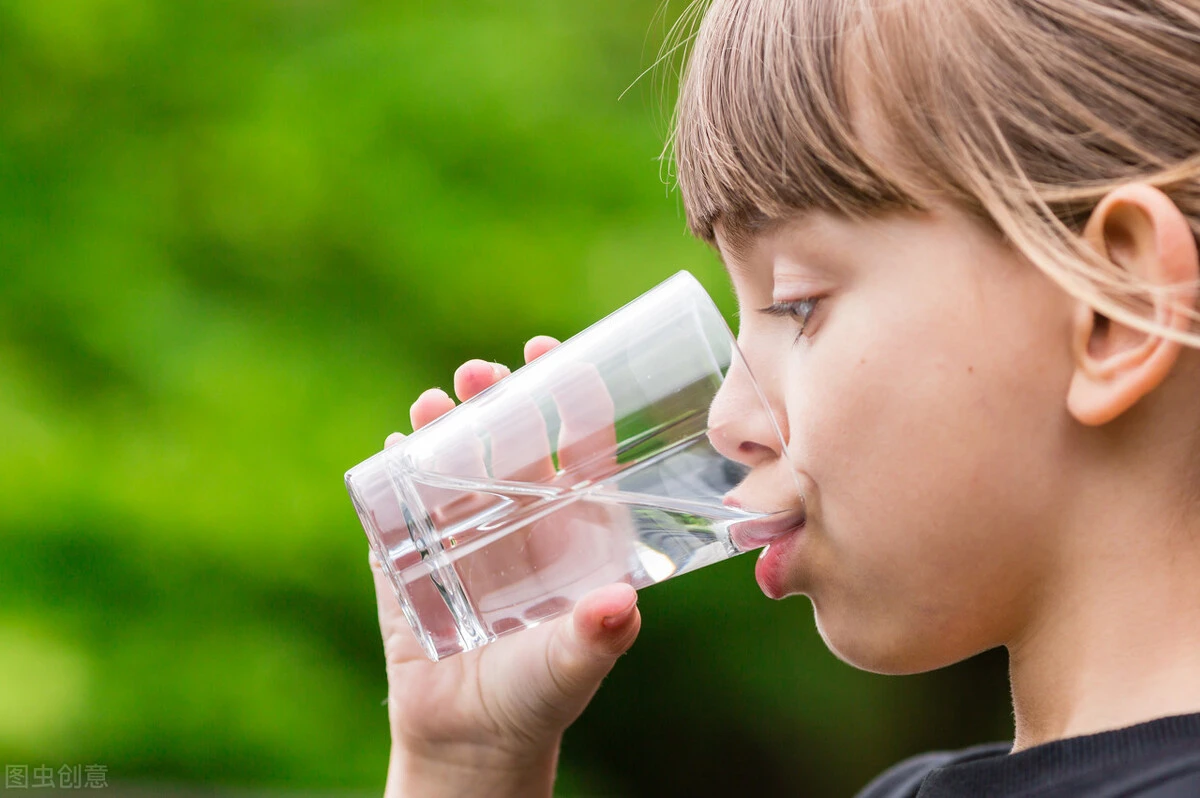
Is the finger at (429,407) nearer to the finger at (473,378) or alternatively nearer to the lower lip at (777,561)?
the finger at (473,378)

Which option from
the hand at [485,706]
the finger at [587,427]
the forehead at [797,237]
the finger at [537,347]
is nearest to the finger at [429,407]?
the hand at [485,706]

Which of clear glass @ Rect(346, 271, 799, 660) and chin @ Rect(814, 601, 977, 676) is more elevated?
clear glass @ Rect(346, 271, 799, 660)

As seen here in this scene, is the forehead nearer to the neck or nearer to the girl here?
the girl

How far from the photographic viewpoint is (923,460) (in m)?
0.94

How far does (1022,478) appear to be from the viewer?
3.04ft

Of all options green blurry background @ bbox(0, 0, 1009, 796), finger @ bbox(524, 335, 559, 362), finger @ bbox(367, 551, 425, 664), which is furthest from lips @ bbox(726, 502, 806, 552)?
green blurry background @ bbox(0, 0, 1009, 796)

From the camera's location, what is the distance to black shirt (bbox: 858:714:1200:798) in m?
0.84

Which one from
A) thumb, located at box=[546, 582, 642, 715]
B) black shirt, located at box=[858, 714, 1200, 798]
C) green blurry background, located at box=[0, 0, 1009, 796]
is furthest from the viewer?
green blurry background, located at box=[0, 0, 1009, 796]

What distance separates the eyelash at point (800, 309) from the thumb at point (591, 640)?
292 mm

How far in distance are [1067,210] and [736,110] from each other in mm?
301

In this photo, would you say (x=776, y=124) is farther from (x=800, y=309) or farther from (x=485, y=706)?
(x=485, y=706)

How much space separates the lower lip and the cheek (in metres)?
0.02

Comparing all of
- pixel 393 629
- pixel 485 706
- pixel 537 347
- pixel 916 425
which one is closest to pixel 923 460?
pixel 916 425

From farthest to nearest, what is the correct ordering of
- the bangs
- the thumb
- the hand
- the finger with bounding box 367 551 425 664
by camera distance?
the finger with bounding box 367 551 425 664
the hand
the thumb
the bangs
